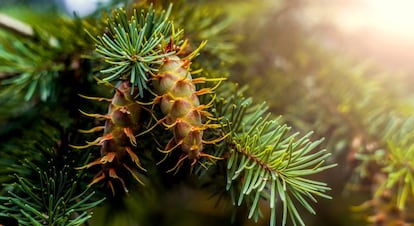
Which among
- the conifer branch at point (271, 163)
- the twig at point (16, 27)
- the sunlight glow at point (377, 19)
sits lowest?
the conifer branch at point (271, 163)

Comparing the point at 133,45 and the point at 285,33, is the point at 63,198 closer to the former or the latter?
the point at 133,45

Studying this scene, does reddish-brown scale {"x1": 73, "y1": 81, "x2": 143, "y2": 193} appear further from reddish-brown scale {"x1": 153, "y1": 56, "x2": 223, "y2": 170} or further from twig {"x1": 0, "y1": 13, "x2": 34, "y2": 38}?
twig {"x1": 0, "y1": 13, "x2": 34, "y2": 38}

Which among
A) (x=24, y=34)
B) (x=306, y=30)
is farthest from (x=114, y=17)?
(x=306, y=30)

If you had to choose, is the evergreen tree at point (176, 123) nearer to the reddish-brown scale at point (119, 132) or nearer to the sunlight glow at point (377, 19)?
the reddish-brown scale at point (119, 132)

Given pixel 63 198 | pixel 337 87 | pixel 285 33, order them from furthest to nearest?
pixel 285 33 → pixel 337 87 → pixel 63 198

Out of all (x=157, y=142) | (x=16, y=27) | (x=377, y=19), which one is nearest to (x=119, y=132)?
(x=157, y=142)

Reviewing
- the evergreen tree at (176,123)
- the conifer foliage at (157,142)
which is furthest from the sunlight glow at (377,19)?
the conifer foliage at (157,142)

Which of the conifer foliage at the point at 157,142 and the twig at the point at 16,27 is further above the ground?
the twig at the point at 16,27

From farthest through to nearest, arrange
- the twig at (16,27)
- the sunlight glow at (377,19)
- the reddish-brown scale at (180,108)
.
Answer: the sunlight glow at (377,19) → the twig at (16,27) → the reddish-brown scale at (180,108)

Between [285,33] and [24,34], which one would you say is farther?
[285,33]

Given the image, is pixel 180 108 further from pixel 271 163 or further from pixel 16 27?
pixel 16 27

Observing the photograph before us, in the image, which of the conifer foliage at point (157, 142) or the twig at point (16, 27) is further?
the twig at point (16, 27)
